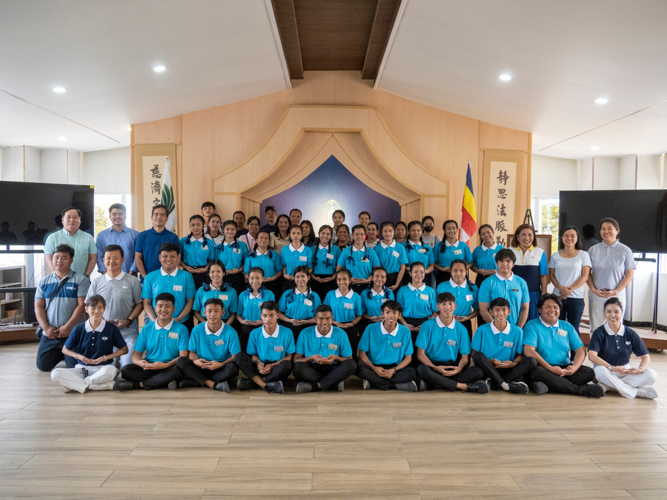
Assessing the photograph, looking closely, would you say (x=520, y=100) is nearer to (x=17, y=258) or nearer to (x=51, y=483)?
(x=51, y=483)

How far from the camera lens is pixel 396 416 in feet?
12.3

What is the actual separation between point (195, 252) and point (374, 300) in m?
2.17

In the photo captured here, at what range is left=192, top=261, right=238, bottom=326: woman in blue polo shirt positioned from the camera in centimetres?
487

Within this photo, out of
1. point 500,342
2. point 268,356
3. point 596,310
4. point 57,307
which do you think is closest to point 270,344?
point 268,356

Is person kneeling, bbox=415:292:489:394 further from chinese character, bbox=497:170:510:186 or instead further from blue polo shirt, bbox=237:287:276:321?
chinese character, bbox=497:170:510:186

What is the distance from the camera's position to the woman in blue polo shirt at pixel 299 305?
15.9ft

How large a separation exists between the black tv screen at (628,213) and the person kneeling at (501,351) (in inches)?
129

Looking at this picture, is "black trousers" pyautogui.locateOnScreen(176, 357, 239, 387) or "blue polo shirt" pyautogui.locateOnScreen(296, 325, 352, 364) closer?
"black trousers" pyautogui.locateOnScreen(176, 357, 239, 387)

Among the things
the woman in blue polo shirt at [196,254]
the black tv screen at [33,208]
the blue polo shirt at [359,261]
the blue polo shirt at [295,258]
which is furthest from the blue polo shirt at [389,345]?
the black tv screen at [33,208]

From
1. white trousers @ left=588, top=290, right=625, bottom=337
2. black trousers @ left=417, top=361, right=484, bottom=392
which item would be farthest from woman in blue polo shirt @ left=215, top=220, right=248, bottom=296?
white trousers @ left=588, top=290, right=625, bottom=337

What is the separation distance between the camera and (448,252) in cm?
584

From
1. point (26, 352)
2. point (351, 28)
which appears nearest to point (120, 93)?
point (351, 28)

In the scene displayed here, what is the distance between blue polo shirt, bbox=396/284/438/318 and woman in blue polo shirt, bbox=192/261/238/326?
1.82 meters

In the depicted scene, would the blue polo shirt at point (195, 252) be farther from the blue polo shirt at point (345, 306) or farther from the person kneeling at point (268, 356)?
the blue polo shirt at point (345, 306)
